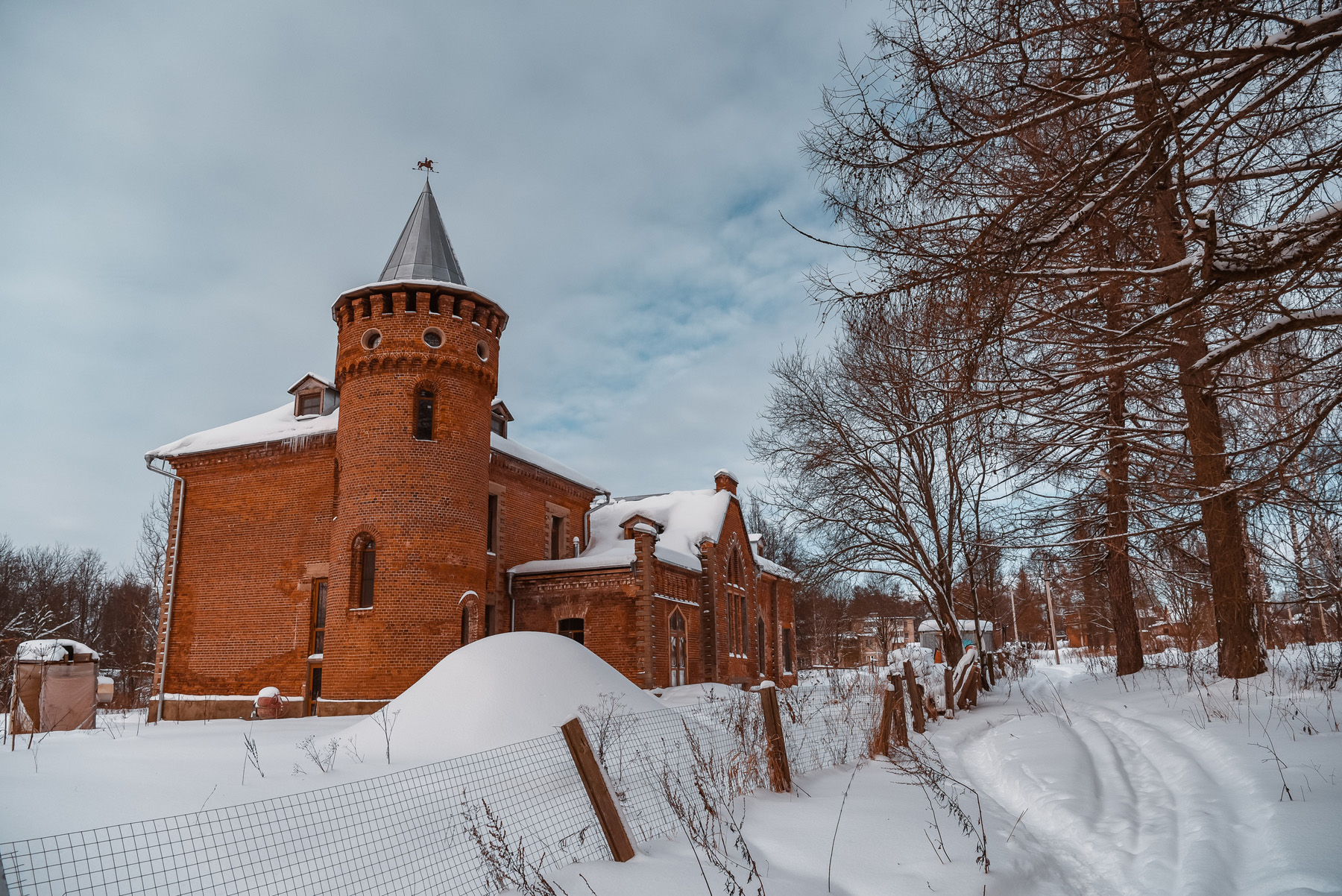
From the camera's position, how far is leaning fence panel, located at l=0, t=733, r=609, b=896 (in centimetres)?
482

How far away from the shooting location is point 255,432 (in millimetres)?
21203

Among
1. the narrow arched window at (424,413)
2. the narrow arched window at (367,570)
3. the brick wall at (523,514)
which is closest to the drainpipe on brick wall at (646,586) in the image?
the brick wall at (523,514)

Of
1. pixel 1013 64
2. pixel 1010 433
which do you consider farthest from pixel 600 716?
pixel 1013 64

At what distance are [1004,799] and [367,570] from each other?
15.4m

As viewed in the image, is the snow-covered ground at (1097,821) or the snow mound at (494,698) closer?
the snow-covered ground at (1097,821)

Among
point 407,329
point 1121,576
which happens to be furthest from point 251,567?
point 1121,576

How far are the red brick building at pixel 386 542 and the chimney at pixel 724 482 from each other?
5.18m

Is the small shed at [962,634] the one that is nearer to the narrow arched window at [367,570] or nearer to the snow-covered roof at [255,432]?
the narrow arched window at [367,570]

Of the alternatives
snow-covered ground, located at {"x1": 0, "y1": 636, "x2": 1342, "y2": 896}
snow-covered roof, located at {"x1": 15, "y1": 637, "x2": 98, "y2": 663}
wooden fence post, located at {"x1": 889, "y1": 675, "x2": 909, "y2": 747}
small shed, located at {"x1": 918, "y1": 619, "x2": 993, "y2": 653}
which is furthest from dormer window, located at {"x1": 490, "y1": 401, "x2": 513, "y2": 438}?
small shed, located at {"x1": 918, "y1": 619, "x2": 993, "y2": 653}

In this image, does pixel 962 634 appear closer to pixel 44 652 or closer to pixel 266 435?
pixel 266 435

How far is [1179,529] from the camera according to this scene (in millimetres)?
9586

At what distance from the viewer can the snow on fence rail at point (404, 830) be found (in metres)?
4.88

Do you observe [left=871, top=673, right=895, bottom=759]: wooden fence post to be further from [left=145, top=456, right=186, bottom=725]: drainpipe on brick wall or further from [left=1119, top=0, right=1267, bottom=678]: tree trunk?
[left=145, top=456, right=186, bottom=725]: drainpipe on brick wall

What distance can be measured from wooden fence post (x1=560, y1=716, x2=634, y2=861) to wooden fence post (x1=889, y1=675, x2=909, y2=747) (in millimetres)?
4796
